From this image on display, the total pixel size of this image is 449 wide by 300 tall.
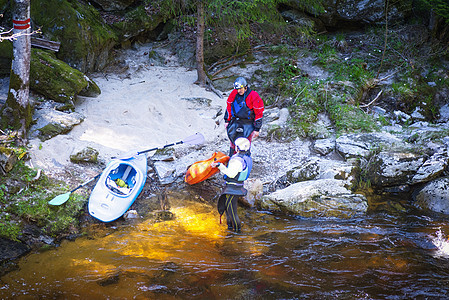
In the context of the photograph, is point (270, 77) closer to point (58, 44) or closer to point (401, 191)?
point (401, 191)

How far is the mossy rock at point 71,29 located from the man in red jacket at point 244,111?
485 centimetres

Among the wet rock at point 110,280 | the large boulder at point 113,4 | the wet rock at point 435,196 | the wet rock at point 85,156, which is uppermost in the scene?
the large boulder at point 113,4

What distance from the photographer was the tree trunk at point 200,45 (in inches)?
343

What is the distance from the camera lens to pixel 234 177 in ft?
16.3

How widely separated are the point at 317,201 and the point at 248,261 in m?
1.83

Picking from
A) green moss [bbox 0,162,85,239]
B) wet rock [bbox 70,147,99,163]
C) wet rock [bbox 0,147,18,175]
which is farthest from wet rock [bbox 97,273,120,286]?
wet rock [bbox 70,147,99,163]

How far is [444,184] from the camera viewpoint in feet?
19.6

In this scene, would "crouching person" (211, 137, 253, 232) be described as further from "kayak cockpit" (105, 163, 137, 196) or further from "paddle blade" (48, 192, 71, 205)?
"paddle blade" (48, 192, 71, 205)

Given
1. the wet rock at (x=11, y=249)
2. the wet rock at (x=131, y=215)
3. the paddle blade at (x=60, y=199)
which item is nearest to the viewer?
the wet rock at (x=11, y=249)

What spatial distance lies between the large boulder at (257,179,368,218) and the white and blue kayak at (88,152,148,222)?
2.19 metres

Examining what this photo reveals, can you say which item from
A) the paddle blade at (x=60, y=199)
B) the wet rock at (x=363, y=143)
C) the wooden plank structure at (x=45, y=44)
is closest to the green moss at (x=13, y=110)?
the paddle blade at (x=60, y=199)

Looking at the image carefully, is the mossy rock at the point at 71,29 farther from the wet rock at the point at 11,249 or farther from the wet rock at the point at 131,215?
the wet rock at the point at 11,249

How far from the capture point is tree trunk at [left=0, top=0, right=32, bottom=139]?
222 inches

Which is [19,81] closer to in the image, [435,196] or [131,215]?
[131,215]
